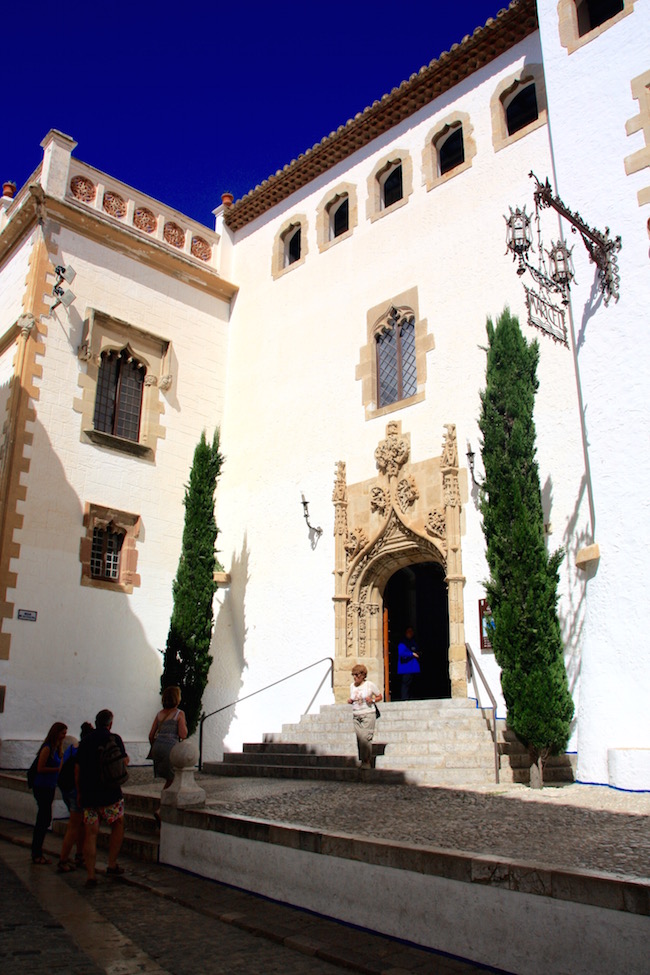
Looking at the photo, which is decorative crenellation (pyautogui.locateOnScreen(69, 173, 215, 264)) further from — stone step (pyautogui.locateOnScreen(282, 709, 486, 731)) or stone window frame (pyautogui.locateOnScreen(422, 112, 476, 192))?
stone step (pyautogui.locateOnScreen(282, 709, 486, 731))

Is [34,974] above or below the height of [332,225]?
below

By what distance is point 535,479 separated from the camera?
10.5 m

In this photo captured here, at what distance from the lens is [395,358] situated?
1422 cm

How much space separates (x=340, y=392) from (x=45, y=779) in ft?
29.1

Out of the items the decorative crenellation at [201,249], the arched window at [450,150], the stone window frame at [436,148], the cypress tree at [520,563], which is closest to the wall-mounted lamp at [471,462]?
the cypress tree at [520,563]

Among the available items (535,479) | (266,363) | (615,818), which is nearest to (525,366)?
(535,479)

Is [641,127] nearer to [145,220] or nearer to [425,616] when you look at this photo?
[425,616]

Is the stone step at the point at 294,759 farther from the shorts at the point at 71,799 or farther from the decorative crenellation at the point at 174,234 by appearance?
the decorative crenellation at the point at 174,234

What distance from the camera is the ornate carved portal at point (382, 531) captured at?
1248 cm

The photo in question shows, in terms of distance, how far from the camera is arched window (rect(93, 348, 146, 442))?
15.6 metres

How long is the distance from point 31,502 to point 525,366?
8566 mm

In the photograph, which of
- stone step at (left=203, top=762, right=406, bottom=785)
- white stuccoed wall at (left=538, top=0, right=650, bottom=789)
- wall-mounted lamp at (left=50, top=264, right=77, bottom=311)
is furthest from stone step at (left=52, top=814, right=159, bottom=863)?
wall-mounted lamp at (left=50, top=264, right=77, bottom=311)

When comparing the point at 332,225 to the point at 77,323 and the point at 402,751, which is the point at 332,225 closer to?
the point at 77,323

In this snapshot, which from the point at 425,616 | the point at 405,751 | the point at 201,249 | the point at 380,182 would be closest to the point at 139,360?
the point at 201,249
